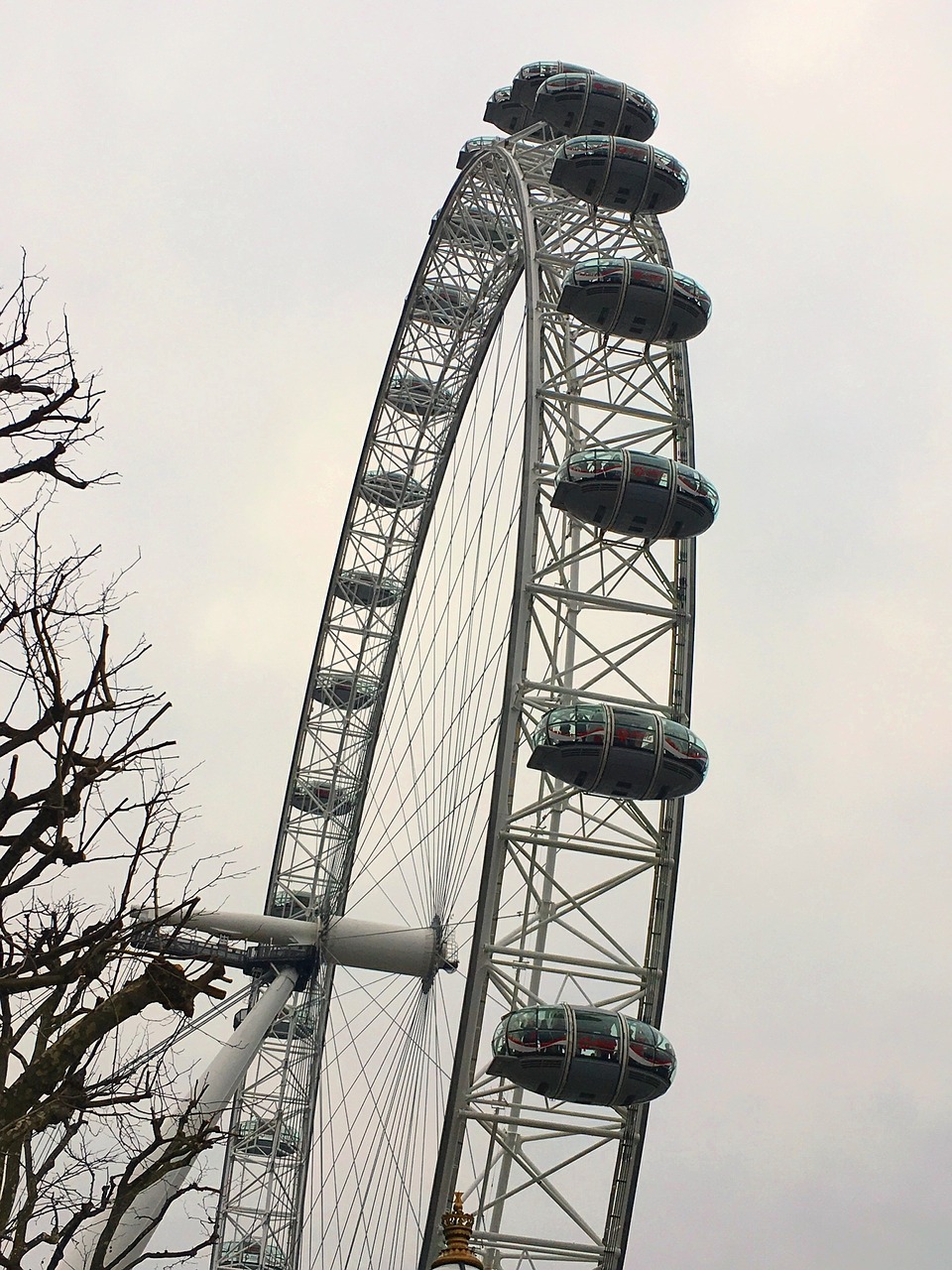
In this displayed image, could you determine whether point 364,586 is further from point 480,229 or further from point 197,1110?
point 197,1110

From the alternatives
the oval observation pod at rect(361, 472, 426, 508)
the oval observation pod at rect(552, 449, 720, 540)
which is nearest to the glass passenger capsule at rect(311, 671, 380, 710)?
the oval observation pod at rect(361, 472, 426, 508)

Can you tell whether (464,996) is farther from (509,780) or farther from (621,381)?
(621,381)

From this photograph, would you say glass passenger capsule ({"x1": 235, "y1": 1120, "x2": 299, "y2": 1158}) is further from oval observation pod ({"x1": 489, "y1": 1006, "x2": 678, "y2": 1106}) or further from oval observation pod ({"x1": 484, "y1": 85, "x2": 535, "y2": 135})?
oval observation pod ({"x1": 484, "y1": 85, "x2": 535, "y2": 135})

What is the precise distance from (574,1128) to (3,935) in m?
15.4

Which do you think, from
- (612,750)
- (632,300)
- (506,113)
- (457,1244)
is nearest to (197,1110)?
(612,750)

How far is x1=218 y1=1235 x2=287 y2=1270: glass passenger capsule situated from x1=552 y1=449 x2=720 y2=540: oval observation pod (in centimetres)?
1983

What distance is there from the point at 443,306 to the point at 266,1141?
19.7 metres

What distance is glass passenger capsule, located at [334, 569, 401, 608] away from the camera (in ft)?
121

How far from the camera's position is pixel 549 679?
23.9m

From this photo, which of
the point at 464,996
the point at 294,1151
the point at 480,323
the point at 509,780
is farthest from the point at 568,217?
the point at 294,1151

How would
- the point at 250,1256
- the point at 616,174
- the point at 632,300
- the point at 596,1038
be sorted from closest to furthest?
the point at 596,1038 < the point at 632,300 < the point at 616,174 < the point at 250,1256

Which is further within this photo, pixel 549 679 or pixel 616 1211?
pixel 549 679

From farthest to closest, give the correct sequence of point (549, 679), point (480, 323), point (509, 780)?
point (480, 323)
point (549, 679)
point (509, 780)

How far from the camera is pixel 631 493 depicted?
23266 mm
